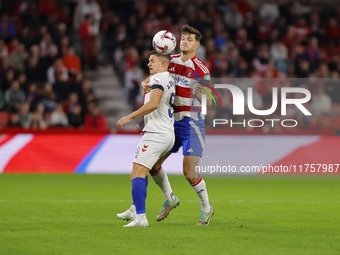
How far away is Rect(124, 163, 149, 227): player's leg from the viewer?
6707 mm

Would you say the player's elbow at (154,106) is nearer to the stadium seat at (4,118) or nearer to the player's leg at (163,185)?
the player's leg at (163,185)

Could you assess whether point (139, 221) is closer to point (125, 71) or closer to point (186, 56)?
point (186, 56)

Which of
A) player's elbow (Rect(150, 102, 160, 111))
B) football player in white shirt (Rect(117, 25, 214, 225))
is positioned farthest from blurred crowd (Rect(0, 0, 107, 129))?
player's elbow (Rect(150, 102, 160, 111))

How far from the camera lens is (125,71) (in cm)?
1831

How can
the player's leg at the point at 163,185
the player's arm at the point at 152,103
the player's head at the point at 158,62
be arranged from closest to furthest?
the player's arm at the point at 152,103
the player's head at the point at 158,62
the player's leg at the point at 163,185

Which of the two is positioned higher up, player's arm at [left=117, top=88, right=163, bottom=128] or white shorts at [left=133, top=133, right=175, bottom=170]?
player's arm at [left=117, top=88, right=163, bottom=128]

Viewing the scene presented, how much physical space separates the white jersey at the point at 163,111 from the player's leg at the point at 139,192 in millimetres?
522

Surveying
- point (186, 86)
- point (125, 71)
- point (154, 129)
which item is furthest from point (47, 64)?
point (154, 129)

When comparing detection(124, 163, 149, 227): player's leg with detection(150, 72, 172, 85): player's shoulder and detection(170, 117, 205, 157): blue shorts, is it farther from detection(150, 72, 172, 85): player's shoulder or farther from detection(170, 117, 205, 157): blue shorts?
detection(150, 72, 172, 85): player's shoulder

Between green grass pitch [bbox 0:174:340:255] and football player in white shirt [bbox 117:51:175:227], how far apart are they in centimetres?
42

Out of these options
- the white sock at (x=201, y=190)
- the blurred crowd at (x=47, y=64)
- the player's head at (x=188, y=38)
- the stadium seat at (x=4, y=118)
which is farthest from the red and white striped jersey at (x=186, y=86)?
the stadium seat at (x=4, y=118)

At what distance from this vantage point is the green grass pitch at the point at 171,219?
5.64 meters

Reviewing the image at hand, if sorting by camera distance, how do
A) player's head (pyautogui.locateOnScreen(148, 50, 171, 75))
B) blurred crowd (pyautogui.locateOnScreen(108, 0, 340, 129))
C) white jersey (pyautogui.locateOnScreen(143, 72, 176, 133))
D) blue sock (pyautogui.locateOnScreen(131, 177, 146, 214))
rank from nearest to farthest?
blue sock (pyautogui.locateOnScreen(131, 177, 146, 214)) < white jersey (pyautogui.locateOnScreen(143, 72, 176, 133)) < player's head (pyautogui.locateOnScreen(148, 50, 171, 75)) < blurred crowd (pyautogui.locateOnScreen(108, 0, 340, 129))

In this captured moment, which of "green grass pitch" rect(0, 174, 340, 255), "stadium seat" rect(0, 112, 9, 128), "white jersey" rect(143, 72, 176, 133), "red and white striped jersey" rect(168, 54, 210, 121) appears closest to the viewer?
"green grass pitch" rect(0, 174, 340, 255)
